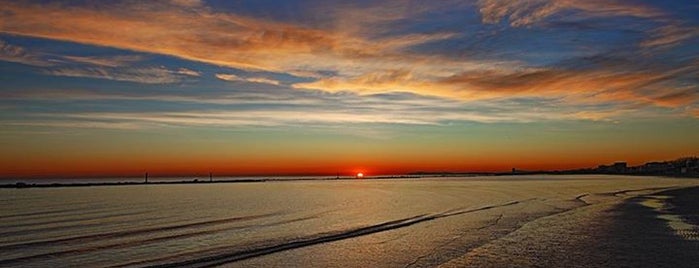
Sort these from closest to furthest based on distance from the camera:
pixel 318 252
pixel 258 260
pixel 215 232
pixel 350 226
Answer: pixel 258 260 < pixel 318 252 < pixel 215 232 < pixel 350 226

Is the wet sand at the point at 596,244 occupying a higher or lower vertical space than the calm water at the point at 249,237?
lower

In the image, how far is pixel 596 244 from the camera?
22.7 m

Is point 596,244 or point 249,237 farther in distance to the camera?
point 249,237

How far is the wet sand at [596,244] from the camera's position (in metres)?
18.7

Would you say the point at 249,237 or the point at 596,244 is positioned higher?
the point at 249,237

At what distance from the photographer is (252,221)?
3462 cm

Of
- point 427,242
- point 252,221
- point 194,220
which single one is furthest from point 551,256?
point 194,220

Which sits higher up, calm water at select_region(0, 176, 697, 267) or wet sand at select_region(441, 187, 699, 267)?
calm water at select_region(0, 176, 697, 267)

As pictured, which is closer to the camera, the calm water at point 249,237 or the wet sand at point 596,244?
the wet sand at point 596,244

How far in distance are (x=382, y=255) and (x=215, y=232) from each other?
11284 mm

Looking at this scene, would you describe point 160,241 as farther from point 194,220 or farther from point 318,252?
point 194,220

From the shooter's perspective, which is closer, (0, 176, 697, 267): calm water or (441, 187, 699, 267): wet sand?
(441, 187, 699, 267): wet sand

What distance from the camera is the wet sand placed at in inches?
735

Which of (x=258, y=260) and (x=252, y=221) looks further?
(x=252, y=221)
